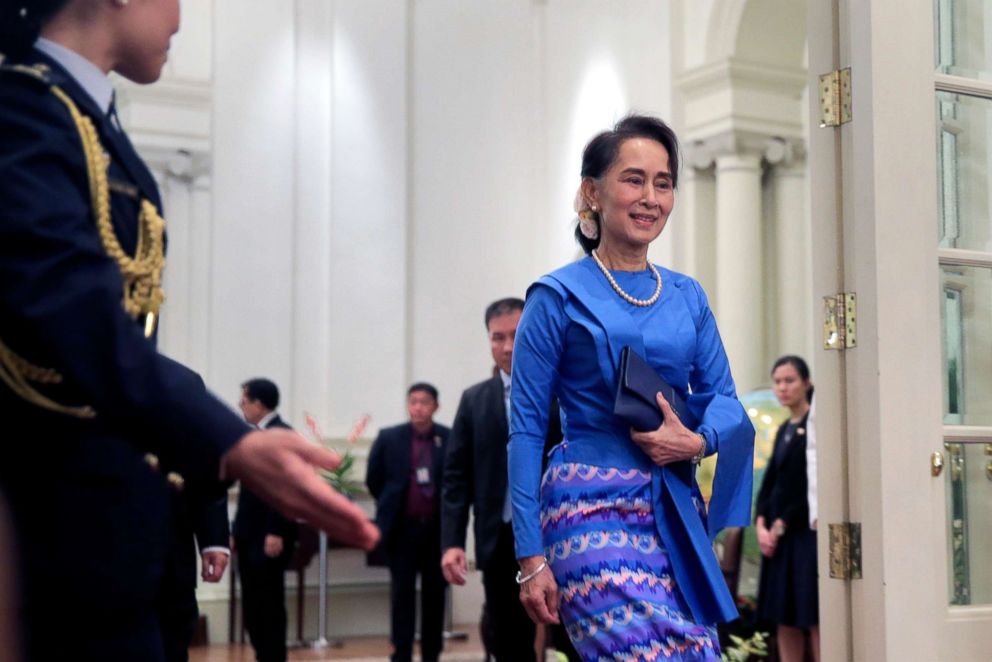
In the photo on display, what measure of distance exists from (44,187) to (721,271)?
29.1 feet

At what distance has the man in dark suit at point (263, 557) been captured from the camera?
848 centimetres

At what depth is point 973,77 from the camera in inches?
152

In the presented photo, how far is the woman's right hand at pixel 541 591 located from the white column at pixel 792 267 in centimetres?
753

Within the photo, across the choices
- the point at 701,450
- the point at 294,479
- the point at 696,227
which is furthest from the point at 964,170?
the point at 696,227

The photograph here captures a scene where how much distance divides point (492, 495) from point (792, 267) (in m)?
5.22

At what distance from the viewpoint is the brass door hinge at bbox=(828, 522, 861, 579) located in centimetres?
364

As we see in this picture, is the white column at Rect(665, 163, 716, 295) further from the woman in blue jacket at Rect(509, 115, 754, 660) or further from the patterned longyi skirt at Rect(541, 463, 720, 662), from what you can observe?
the patterned longyi skirt at Rect(541, 463, 720, 662)

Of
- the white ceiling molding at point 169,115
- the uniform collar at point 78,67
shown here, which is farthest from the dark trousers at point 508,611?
the white ceiling molding at point 169,115

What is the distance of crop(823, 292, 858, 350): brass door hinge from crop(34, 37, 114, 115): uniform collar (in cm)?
247

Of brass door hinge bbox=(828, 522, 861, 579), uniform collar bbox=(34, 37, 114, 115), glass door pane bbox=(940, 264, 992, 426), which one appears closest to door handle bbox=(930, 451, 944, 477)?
glass door pane bbox=(940, 264, 992, 426)

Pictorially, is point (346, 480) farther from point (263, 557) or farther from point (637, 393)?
point (637, 393)

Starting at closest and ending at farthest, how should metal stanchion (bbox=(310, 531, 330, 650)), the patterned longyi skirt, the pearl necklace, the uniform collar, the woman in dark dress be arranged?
the uniform collar
the patterned longyi skirt
the pearl necklace
the woman in dark dress
metal stanchion (bbox=(310, 531, 330, 650))

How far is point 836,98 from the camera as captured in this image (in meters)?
3.78

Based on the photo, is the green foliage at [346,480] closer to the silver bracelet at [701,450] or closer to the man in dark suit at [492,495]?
the man in dark suit at [492,495]
